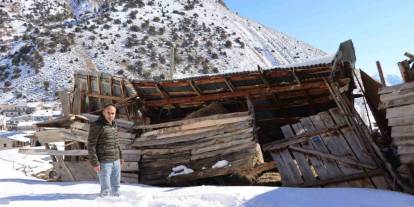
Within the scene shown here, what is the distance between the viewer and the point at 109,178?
8047 millimetres

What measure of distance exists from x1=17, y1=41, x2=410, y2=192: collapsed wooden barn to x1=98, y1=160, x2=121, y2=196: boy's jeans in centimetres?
314

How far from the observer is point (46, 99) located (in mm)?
62812

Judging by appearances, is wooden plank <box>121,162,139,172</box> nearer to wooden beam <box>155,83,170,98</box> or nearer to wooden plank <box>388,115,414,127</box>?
wooden beam <box>155,83,170,98</box>

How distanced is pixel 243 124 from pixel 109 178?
405 cm

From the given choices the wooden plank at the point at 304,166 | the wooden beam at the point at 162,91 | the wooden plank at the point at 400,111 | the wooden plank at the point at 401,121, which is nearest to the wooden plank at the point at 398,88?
the wooden plank at the point at 400,111

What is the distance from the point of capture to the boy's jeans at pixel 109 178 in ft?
26.0

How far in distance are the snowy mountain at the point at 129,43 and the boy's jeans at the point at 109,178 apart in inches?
2101

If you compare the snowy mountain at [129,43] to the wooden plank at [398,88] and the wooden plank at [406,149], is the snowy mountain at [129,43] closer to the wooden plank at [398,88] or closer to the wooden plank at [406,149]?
the wooden plank at [398,88]

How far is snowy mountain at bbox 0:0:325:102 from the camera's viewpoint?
66.9 m

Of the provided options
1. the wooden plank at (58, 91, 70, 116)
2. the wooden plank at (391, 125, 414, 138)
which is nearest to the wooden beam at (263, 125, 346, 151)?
the wooden plank at (391, 125, 414, 138)

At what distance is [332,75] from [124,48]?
219ft

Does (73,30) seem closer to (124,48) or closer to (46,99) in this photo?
(124,48)

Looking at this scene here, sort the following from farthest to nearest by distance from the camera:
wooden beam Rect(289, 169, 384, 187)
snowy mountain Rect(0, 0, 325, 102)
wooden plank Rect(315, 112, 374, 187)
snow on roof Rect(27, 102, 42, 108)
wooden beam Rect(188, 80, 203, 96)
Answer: snowy mountain Rect(0, 0, 325, 102) < snow on roof Rect(27, 102, 42, 108) < wooden beam Rect(188, 80, 203, 96) < wooden plank Rect(315, 112, 374, 187) < wooden beam Rect(289, 169, 384, 187)

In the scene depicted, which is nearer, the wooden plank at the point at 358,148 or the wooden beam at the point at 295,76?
the wooden plank at the point at 358,148
